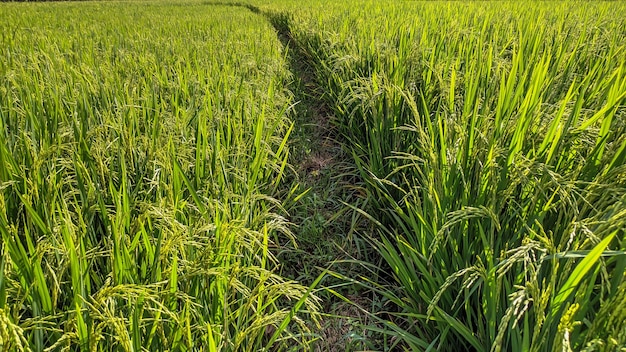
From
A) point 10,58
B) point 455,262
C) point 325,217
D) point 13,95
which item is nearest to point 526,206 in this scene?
point 455,262

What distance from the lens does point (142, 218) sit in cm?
99

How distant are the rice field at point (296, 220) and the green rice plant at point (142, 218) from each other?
1cm

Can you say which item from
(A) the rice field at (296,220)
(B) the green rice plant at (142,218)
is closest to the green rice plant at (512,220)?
(A) the rice field at (296,220)

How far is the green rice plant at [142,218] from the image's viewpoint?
85cm

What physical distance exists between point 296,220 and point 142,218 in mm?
1259

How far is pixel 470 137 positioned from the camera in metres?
1.42

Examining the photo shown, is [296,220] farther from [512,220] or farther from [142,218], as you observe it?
[142,218]

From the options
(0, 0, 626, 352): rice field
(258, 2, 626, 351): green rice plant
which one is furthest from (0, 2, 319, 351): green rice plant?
(258, 2, 626, 351): green rice plant

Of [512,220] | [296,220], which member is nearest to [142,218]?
[512,220]

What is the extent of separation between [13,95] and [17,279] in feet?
5.20

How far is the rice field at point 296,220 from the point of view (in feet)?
2.74

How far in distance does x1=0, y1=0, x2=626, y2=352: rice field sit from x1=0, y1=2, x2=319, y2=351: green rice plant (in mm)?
11

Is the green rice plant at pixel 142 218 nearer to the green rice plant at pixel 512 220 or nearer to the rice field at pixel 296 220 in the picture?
the rice field at pixel 296 220

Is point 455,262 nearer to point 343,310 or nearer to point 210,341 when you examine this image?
point 343,310
